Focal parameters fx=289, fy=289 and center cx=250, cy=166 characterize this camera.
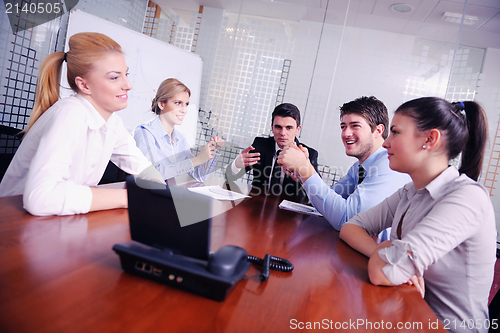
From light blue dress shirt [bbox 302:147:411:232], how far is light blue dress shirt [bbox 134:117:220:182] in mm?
1142

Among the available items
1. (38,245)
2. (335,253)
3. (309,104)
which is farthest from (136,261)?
(309,104)

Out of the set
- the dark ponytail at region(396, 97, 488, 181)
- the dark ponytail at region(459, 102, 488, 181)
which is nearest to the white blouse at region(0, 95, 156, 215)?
the dark ponytail at region(396, 97, 488, 181)

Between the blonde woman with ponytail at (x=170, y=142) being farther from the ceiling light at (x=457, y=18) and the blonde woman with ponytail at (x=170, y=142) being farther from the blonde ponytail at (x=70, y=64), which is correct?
the ceiling light at (x=457, y=18)

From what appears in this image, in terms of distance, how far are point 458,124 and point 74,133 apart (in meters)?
1.40

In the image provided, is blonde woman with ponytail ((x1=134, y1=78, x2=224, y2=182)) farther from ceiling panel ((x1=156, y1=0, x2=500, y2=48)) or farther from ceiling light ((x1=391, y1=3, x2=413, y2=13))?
ceiling light ((x1=391, y1=3, x2=413, y2=13))

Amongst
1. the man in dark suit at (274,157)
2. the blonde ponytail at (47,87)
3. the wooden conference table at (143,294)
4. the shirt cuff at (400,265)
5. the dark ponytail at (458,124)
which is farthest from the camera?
the man in dark suit at (274,157)

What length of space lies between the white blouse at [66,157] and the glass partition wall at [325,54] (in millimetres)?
2916

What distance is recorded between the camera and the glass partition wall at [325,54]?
400 cm

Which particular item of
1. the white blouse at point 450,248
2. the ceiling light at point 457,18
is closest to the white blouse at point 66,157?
the white blouse at point 450,248

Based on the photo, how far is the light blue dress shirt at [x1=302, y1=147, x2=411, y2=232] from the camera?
57.9 inches

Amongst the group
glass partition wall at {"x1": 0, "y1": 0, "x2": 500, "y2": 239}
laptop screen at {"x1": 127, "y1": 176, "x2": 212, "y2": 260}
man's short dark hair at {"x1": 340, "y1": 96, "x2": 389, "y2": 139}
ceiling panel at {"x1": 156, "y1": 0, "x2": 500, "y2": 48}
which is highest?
ceiling panel at {"x1": 156, "y1": 0, "x2": 500, "y2": 48}

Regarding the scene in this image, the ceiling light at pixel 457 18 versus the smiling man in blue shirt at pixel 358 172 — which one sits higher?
the ceiling light at pixel 457 18

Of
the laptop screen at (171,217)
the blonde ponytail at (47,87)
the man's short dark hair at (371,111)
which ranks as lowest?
the laptop screen at (171,217)

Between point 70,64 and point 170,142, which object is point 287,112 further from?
point 70,64
